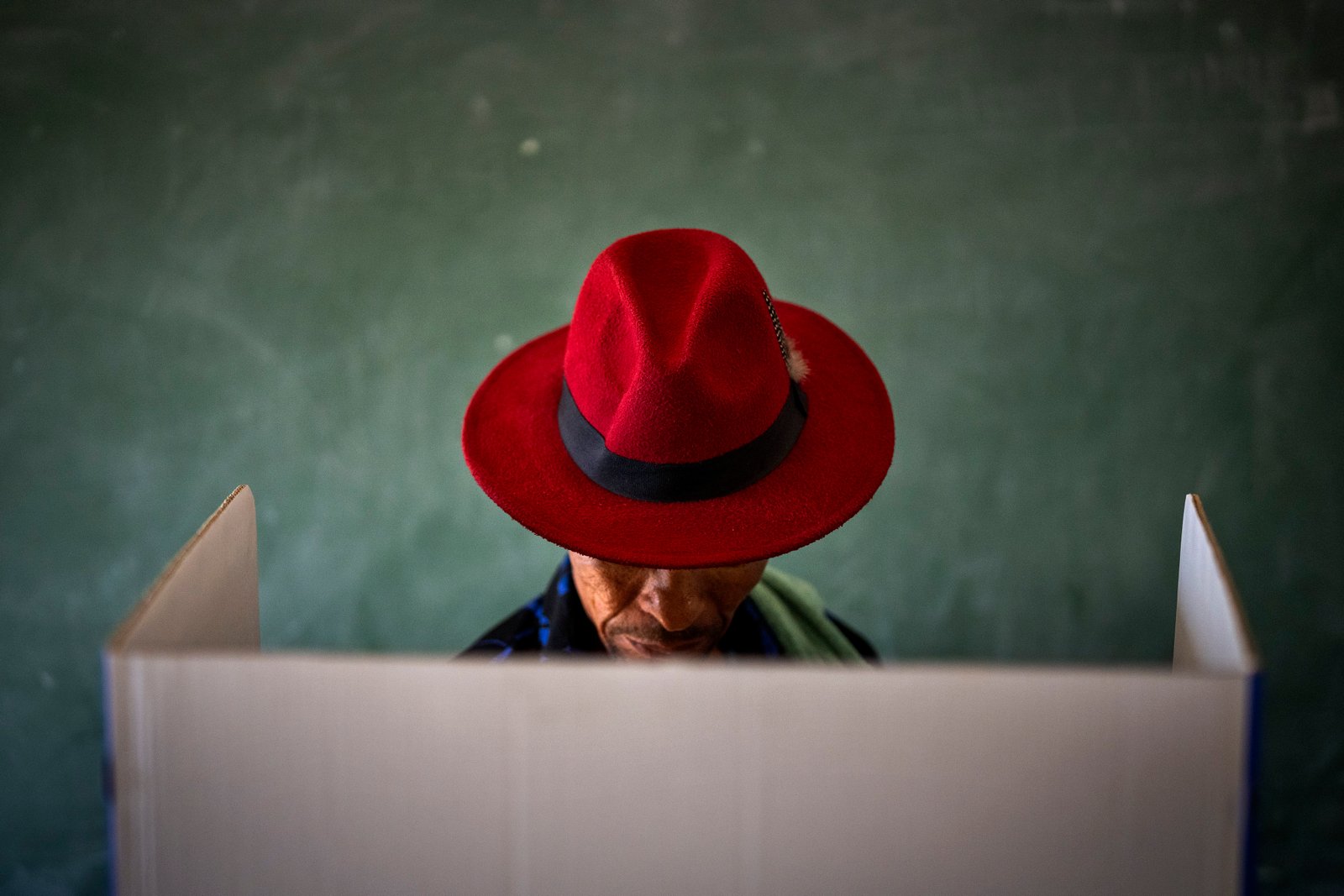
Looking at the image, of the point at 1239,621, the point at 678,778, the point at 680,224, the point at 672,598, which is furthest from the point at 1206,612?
the point at 680,224

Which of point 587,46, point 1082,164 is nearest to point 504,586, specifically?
point 587,46

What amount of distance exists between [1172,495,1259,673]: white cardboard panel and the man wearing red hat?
9.8 inches

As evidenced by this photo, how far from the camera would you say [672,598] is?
89cm

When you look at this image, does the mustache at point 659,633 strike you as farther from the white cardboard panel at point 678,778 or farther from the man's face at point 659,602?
the white cardboard panel at point 678,778

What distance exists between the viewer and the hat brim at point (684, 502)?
735mm

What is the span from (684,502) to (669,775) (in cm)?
34

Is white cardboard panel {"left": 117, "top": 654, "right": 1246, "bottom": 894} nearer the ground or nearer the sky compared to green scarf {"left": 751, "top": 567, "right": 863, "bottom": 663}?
nearer the sky

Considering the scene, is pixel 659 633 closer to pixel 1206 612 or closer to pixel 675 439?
pixel 675 439

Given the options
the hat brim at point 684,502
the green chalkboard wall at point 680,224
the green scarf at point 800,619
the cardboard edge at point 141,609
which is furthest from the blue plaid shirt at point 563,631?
the green chalkboard wall at point 680,224

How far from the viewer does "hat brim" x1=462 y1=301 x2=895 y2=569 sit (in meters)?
0.74

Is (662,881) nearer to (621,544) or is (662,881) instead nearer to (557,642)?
(621,544)

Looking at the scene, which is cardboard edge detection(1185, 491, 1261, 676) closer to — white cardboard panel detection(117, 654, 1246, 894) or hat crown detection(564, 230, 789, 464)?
white cardboard panel detection(117, 654, 1246, 894)

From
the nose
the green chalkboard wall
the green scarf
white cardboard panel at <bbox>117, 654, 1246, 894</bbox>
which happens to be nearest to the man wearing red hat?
the nose

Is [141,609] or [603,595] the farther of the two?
[603,595]
